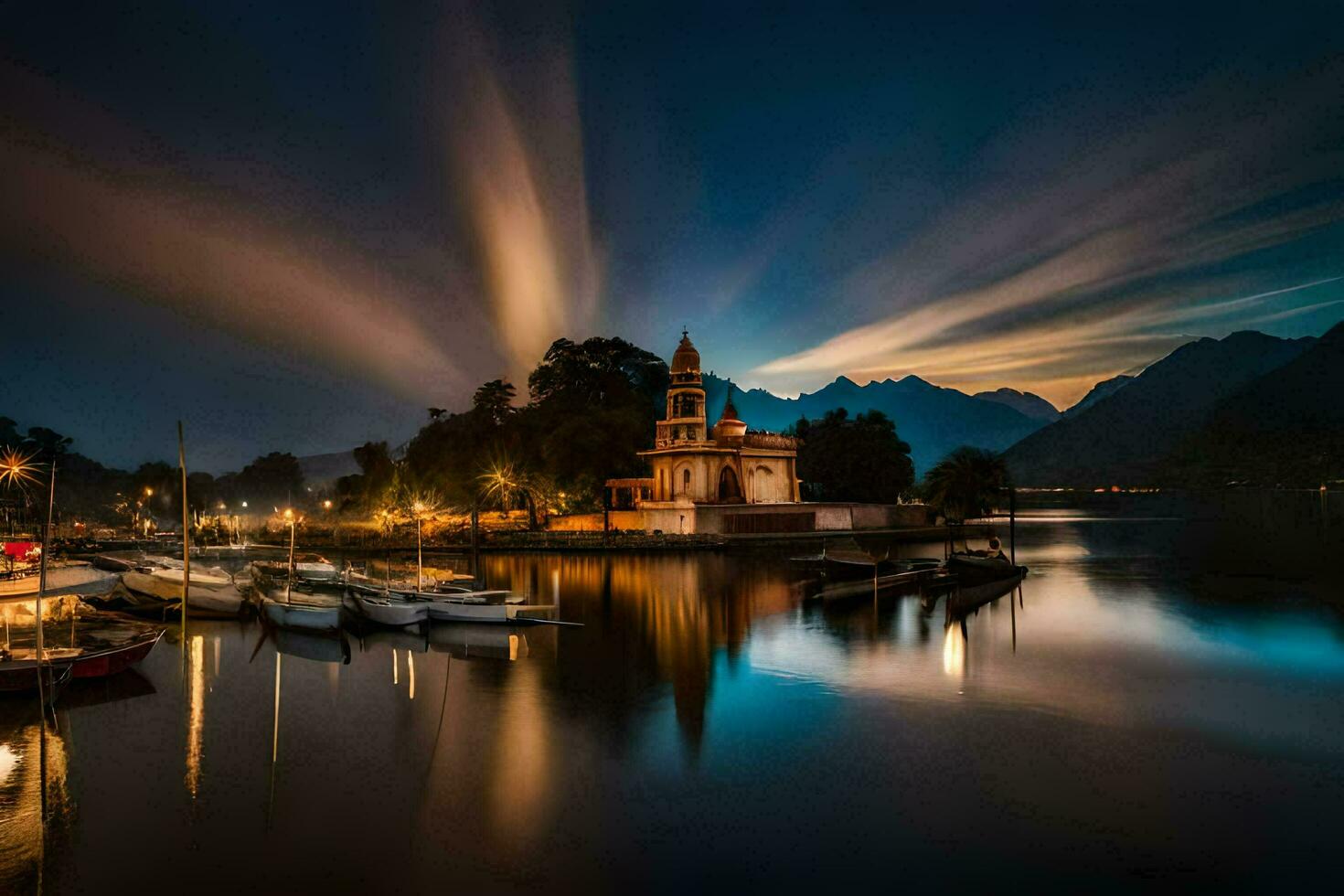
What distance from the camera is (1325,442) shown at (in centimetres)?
19762

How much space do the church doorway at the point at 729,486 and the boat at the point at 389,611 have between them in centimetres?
4235

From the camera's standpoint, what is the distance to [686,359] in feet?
247

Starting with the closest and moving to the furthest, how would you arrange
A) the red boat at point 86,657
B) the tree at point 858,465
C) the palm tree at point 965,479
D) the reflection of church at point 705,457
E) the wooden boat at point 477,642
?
the red boat at point 86,657 < the wooden boat at point 477,642 < the reflection of church at point 705,457 < the palm tree at point 965,479 < the tree at point 858,465

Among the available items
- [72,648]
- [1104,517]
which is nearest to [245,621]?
[72,648]

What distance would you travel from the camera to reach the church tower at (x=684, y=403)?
7181 centimetres

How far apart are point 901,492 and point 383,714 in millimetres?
84803

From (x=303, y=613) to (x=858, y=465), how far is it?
215ft

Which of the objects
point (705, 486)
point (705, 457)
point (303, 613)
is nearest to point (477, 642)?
point (303, 613)

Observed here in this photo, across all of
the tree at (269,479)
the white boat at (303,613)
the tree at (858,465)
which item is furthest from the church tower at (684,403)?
the tree at (269,479)

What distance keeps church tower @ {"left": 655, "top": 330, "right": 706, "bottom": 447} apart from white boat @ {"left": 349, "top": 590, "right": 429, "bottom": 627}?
4199 cm

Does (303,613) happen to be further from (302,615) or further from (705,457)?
(705,457)

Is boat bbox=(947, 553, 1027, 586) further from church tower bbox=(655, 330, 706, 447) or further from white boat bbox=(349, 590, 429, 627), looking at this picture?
church tower bbox=(655, 330, 706, 447)

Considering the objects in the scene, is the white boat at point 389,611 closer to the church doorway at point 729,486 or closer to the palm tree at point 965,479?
the church doorway at point 729,486

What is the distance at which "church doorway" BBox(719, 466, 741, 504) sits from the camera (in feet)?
234
